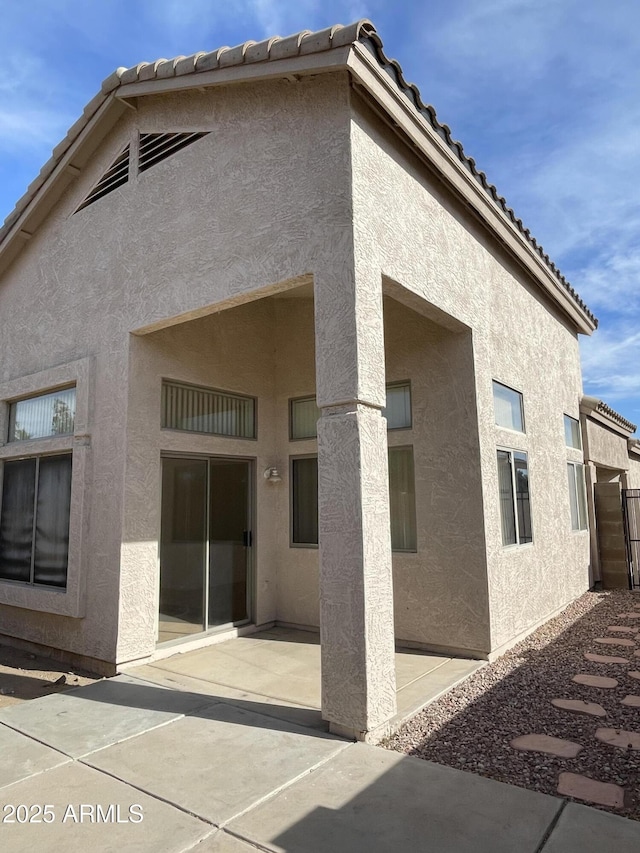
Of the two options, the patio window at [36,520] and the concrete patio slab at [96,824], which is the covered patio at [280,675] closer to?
the concrete patio slab at [96,824]

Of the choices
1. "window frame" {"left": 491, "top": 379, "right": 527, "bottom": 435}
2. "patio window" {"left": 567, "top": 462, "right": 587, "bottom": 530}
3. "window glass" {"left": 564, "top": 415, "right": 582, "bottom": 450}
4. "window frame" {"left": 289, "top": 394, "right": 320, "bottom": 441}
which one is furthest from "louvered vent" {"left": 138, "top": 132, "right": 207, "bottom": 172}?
"patio window" {"left": 567, "top": 462, "right": 587, "bottom": 530}

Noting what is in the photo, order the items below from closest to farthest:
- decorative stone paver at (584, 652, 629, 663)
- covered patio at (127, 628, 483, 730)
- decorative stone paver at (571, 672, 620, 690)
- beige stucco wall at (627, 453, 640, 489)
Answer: covered patio at (127, 628, 483, 730) < decorative stone paver at (571, 672, 620, 690) < decorative stone paver at (584, 652, 629, 663) < beige stucco wall at (627, 453, 640, 489)

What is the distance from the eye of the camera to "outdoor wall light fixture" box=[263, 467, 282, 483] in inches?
335

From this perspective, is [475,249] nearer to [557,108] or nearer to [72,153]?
[557,108]

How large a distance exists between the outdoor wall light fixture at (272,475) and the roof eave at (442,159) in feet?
15.6

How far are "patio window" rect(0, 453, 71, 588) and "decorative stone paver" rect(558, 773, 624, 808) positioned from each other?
246 inches

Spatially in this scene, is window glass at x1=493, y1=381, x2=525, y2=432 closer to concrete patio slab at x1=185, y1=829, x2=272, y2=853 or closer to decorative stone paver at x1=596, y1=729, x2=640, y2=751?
decorative stone paver at x1=596, y1=729, x2=640, y2=751

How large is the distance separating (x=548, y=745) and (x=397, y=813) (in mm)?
1716

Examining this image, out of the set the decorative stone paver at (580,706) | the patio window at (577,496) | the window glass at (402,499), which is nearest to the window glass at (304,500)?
the window glass at (402,499)

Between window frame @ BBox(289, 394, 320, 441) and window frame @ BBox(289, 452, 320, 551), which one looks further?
window frame @ BBox(289, 394, 320, 441)

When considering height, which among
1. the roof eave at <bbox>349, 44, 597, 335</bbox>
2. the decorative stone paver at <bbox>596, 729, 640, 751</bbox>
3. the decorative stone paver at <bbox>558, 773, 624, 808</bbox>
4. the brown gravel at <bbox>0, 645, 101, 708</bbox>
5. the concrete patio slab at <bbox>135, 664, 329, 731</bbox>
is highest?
the roof eave at <bbox>349, 44, 597, 335</bbox>

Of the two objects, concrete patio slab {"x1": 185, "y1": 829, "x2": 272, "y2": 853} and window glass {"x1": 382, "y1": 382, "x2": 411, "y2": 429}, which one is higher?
window glass {"x1": 382, "y1": 382, "x2": 411, "y2": 429}

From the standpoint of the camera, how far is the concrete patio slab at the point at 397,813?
304cm

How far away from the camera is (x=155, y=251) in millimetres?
6691
